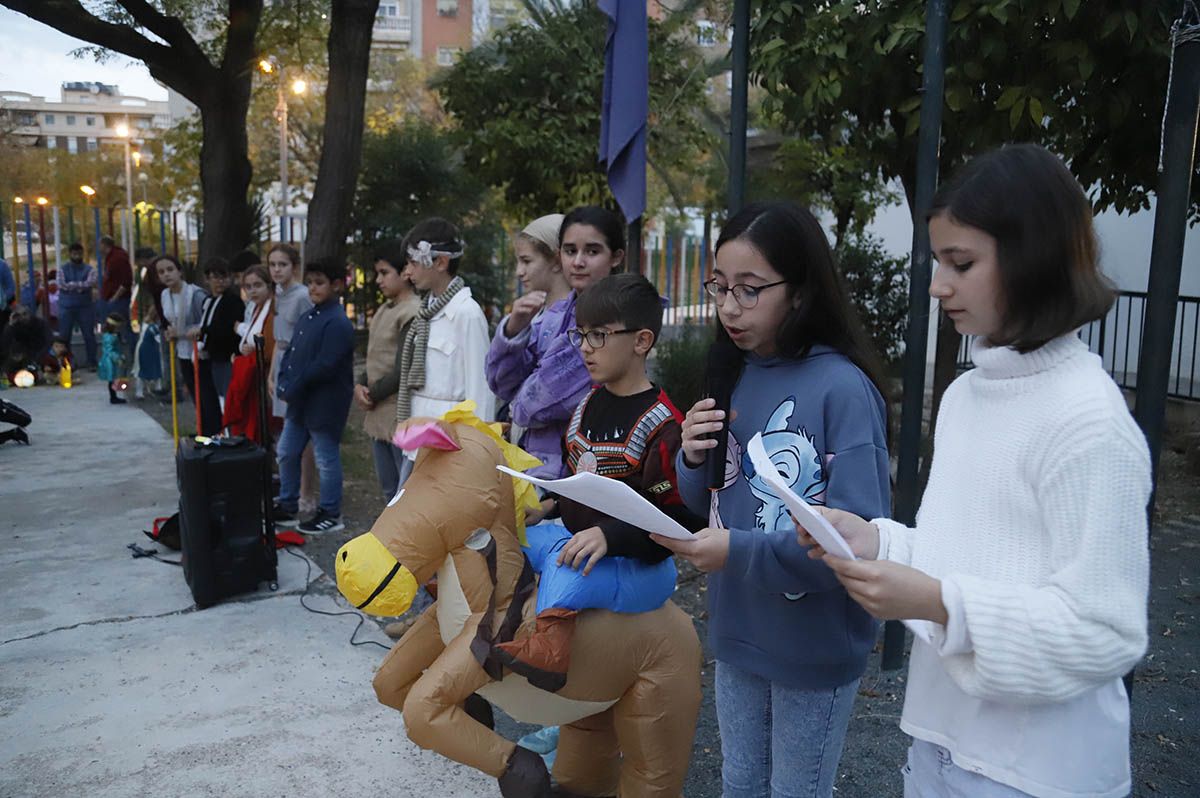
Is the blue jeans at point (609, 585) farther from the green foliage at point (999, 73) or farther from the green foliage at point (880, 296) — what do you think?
the green foliage at point (880, 296)

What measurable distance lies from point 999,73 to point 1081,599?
364 centimetres

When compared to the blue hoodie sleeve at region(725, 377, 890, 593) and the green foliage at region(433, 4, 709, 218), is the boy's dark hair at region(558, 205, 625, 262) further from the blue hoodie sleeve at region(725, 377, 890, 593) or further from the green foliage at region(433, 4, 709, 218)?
the green foliage at region(433, 4, 709, 218)

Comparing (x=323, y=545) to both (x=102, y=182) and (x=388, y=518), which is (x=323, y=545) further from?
(x=102, y=182)

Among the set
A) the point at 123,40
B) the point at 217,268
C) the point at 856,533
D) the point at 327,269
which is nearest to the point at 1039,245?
the point at 856,533

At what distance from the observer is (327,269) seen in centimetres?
571

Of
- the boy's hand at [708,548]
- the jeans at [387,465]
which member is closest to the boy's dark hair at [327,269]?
the jeans at [387,465]

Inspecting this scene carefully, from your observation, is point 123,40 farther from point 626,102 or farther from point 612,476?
point 612,476

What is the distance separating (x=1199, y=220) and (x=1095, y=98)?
3504 millimetres

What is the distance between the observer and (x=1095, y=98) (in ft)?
14.0

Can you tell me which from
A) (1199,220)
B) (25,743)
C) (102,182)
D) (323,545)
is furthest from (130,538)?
(102,182)

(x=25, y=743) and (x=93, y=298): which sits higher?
(x=93, y=298)

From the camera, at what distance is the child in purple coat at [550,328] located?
10.3ft

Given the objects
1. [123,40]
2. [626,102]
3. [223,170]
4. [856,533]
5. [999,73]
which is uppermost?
[123,40]

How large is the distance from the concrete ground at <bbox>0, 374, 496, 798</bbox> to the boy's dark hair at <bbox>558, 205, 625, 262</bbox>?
1840 mm
